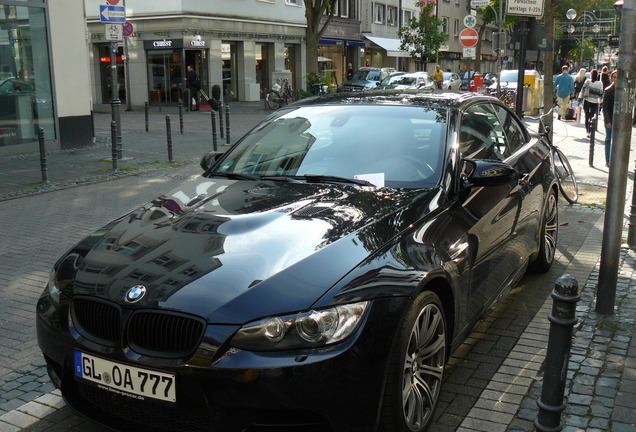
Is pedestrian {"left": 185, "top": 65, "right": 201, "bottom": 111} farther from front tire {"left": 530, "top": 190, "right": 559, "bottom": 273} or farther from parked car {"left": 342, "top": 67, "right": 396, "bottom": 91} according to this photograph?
front tire {"left": 530, "top": 190, "right": 559, "bottom": 273}

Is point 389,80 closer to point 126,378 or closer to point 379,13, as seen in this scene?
point 379,13

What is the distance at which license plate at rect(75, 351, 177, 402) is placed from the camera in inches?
112

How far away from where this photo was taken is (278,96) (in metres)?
31.7

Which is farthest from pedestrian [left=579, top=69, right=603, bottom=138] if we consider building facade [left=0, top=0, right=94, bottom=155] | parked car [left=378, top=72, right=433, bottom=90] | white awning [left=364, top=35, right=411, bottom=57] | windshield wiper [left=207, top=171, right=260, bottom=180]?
white awning [left=364, top=35, right=411, bottom=57]

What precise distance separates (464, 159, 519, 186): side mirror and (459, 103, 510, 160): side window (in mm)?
248

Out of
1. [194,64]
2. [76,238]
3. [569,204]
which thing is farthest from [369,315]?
[194,64]

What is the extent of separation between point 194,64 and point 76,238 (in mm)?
27221

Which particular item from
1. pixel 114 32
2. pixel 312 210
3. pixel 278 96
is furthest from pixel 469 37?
pixel 312 210

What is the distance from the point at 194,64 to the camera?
111 feet

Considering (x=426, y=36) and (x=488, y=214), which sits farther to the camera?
(x=426, y=36)

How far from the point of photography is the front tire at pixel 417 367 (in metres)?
3.02

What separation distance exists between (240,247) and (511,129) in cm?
324

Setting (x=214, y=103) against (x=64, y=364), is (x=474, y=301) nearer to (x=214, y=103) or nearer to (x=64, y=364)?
(x=64, y=364)

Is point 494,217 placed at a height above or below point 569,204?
above
